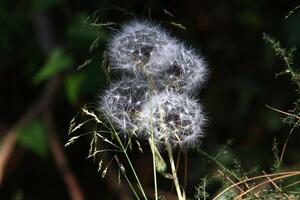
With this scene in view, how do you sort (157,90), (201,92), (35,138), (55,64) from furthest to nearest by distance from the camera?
(201,92) < (35,138) < (55,64) < (157,90)

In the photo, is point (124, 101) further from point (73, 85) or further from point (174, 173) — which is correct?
point (73, 85)

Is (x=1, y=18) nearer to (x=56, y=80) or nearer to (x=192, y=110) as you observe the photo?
(x=56, y=80)

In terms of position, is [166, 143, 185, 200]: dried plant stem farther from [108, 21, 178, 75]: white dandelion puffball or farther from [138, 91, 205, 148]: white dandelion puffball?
[108, 21, 178, 75]: white dandelion puffball

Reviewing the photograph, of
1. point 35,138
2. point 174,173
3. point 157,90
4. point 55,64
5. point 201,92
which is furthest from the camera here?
point 201,92

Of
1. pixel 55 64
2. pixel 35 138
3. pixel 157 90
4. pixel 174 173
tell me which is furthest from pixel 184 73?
pixel 35 138

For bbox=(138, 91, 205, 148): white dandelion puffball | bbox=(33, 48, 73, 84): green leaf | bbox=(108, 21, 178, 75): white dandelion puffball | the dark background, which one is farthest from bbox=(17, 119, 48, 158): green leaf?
bbox=(138, 91, 205, 148): white dandelion puffball

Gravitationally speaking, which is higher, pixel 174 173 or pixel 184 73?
pixel 184 73
